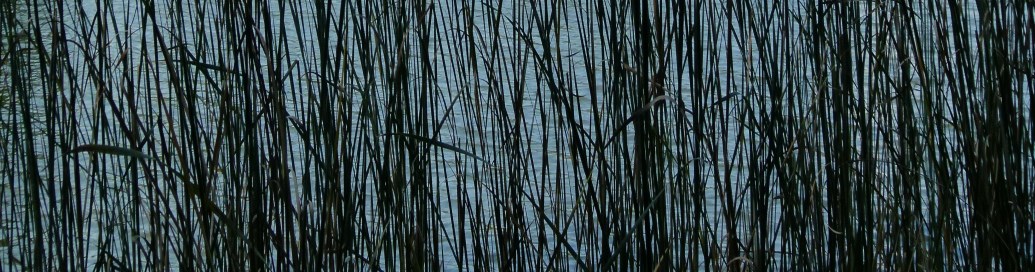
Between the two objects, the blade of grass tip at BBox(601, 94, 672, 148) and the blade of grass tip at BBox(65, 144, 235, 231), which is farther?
the blade of grass tip at BBox(601, 94, 672, 148)

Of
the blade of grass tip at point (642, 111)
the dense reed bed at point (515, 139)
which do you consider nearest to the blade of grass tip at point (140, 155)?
the dense reed bed at point (515, 139)

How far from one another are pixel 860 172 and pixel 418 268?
0.52m

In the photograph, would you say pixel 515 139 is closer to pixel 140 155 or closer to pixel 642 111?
pixel 642 111

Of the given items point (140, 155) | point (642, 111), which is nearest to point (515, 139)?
point (642, 111)

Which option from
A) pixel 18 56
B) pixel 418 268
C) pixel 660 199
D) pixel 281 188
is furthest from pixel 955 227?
pixel 18 56

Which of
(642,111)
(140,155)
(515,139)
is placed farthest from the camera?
(515,139)

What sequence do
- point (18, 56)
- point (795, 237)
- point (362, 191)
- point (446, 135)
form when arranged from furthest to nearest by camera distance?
point (446, 135)
point (795, 237)
point (362, 191)
point (18, 56)

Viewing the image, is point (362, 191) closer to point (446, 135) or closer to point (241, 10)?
point (241, 10)

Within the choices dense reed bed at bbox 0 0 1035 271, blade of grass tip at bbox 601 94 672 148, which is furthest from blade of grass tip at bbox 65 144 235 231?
blade of grass tip at bbox 601 94 672 148

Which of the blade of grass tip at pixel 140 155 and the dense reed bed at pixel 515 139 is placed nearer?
the blade of grass tip at pixel 140 155

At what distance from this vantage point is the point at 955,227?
1.41 meters

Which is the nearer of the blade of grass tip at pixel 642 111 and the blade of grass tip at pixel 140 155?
the blade of grass tip at pixel 140 155

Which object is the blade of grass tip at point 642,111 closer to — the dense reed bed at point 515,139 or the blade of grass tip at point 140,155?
the dense reed bed at point 515,139

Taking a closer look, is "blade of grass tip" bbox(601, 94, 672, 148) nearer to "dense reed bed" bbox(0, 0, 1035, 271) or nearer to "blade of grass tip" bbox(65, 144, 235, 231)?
"dense reed bed" bbox(0, 0, 1035, 271)
